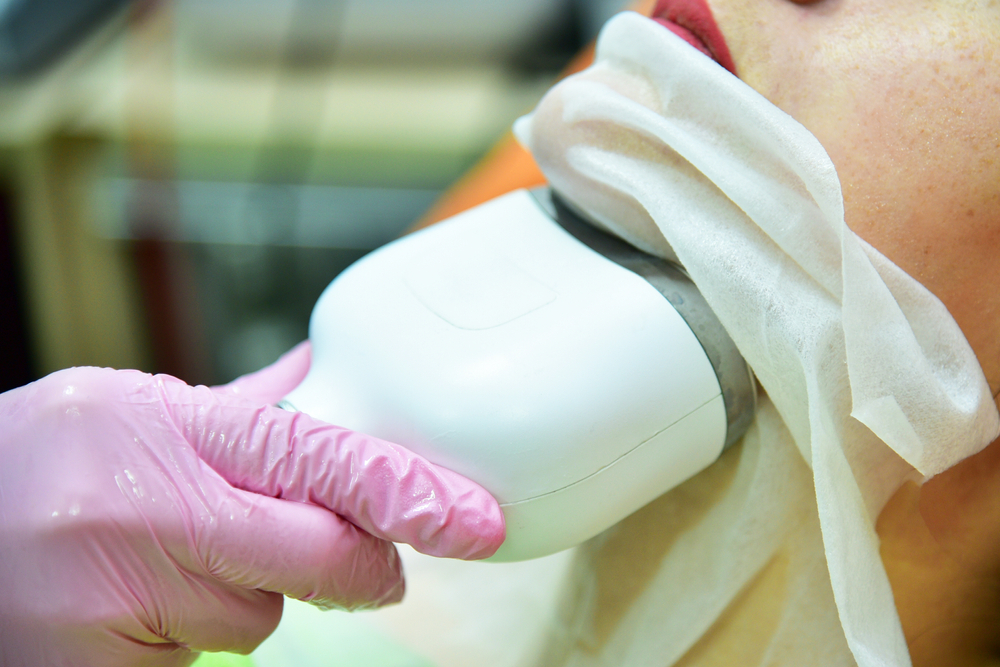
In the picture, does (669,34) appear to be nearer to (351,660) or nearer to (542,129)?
(542,129)

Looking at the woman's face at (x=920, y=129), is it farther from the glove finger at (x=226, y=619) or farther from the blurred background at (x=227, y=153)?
the blurred background at (x=227, y=153)

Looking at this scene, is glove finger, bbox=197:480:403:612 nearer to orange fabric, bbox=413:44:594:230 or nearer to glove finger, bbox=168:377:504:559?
glove finger, bbox=168:377:504:559

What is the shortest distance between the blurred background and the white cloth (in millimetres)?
1173

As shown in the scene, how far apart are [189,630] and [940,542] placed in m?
0.56

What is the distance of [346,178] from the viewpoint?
5.81 feet

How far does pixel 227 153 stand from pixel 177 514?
1449 mm

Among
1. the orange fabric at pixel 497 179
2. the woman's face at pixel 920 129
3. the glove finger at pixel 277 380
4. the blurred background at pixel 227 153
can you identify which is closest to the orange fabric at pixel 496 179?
the orange fabric at pixel 497 179

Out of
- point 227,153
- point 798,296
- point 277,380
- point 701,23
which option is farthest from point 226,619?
point 227,153

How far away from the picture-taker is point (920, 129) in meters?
0.53

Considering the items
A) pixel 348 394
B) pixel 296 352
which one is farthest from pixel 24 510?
pixel 296 352

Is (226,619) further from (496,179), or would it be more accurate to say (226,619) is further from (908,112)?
(496,179)

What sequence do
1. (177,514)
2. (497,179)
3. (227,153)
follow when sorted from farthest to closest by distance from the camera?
(227,153) < (497,179) < (177,514)

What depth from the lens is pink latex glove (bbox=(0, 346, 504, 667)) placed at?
1.61 feet

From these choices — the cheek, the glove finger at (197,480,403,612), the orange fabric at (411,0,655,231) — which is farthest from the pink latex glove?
the orange fabric at (411,0,655,231)
